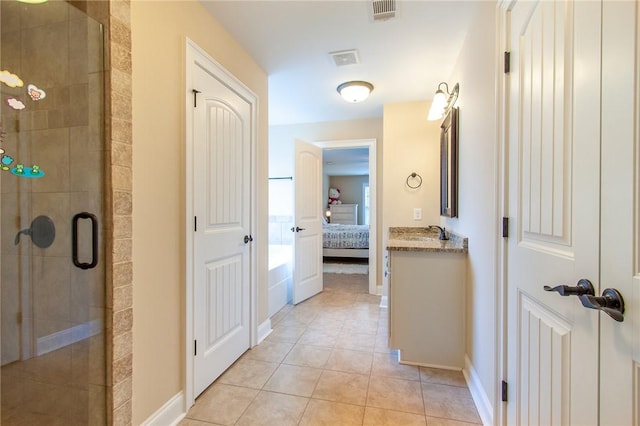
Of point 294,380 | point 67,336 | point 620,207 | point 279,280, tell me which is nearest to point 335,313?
point 279,280

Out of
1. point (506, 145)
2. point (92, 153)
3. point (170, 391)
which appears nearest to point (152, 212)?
point (92, 153)

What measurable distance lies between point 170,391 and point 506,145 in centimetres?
212

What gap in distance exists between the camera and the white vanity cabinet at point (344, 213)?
10156mm

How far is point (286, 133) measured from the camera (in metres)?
4.41

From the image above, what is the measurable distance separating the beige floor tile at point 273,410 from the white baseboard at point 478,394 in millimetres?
987

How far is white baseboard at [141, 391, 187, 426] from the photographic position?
1.48 meters

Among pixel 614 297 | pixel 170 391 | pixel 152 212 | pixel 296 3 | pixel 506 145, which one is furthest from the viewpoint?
pixel 296 3

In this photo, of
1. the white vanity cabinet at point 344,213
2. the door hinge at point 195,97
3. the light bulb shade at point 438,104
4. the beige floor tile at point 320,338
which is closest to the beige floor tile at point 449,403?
the beige floor tile at point 320,338

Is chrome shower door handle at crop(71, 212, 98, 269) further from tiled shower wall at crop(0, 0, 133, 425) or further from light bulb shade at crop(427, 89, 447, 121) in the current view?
light bulb shade at crop(427, 89, 447, 121)

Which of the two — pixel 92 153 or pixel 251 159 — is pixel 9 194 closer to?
pixel 92 153

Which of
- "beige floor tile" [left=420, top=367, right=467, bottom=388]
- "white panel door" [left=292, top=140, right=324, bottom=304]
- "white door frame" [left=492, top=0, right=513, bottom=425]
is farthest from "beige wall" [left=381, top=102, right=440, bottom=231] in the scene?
"white door frame" [left=492, top=0, right=513, bottom=425]

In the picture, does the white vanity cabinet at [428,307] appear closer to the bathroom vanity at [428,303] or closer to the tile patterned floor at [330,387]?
the bathroom vanity at [428,303]

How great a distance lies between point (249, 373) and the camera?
2072 mm

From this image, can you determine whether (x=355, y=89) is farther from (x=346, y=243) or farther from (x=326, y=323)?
(x=346, y=243)
